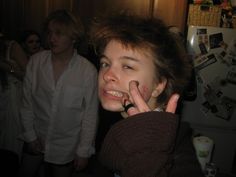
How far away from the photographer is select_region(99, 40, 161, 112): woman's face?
35.4 inches

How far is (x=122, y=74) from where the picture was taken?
0.90 m

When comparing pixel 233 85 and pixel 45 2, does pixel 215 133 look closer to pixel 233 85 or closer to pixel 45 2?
pixel 233 85

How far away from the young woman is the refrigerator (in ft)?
7.17

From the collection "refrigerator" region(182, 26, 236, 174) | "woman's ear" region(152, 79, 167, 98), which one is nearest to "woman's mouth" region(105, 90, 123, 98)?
"woman's ear" region(152, 79, 167, 98)

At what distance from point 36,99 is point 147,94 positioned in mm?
1047

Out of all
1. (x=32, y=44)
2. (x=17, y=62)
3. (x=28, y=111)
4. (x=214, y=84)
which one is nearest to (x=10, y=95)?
(x=17, y=62)

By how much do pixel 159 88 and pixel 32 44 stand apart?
7.07 feet

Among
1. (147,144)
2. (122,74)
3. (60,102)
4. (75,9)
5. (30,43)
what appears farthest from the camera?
(75,9)

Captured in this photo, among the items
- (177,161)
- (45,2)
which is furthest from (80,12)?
(177,161)

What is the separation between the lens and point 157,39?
969mm

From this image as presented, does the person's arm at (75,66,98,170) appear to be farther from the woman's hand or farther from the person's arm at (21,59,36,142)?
the woman's hand

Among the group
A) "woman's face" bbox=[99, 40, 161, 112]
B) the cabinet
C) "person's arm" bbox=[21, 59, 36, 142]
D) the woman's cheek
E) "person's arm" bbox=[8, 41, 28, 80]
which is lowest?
"person's arm" bbox=[21, 59, 36, 142]

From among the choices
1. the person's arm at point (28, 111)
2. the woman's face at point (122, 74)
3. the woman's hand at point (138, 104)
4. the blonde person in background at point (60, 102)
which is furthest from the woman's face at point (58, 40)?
the woman's hand at point (138, 104)

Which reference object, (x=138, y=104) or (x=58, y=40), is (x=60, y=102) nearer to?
(x=58, y=40)
